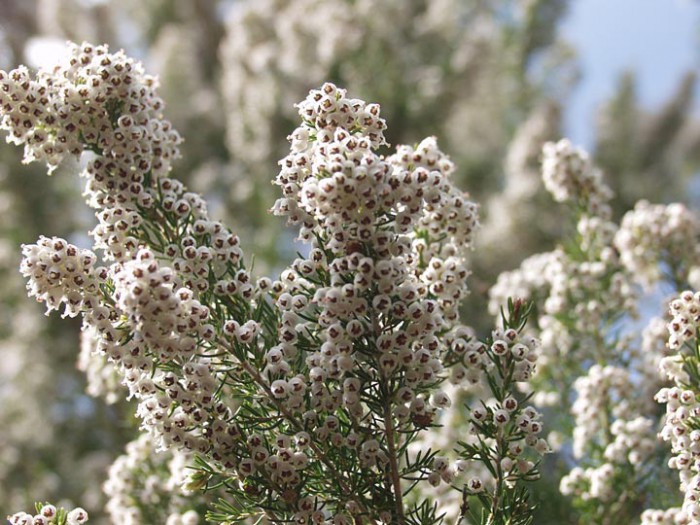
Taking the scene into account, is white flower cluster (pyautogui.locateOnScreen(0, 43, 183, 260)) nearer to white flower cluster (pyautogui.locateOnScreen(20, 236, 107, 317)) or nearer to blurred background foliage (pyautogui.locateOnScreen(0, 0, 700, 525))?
white flower cluster (pyautogui.locateOnScreen(20, 236, 107, 317))

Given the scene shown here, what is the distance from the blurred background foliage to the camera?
903 centimetres

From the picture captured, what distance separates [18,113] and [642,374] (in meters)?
2.88

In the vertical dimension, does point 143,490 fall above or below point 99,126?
below

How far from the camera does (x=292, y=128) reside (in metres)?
9.70

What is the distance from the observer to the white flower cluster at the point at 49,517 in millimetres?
2404

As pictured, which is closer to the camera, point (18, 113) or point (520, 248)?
point (18, 113)

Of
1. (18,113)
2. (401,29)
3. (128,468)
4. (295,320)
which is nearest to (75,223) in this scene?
(401,29)

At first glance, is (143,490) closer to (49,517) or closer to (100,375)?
(100,375)

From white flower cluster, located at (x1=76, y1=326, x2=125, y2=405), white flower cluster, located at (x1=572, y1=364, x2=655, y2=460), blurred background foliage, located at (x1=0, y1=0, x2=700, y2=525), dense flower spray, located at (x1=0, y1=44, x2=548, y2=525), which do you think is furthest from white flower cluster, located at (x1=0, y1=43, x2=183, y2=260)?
blurred background foliage, located at (x1=0, y1=0, x2=700, y2=525)

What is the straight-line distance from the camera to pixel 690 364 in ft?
8.62

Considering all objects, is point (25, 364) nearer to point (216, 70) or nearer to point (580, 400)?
point (216, 70)

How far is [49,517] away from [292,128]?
25.1 feet

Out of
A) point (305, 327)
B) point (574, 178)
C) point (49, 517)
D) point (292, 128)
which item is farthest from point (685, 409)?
point (292, 128)

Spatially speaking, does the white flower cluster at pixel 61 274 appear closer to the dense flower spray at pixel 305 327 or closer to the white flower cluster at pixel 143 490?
the dense flower spray at pixel 305 327
